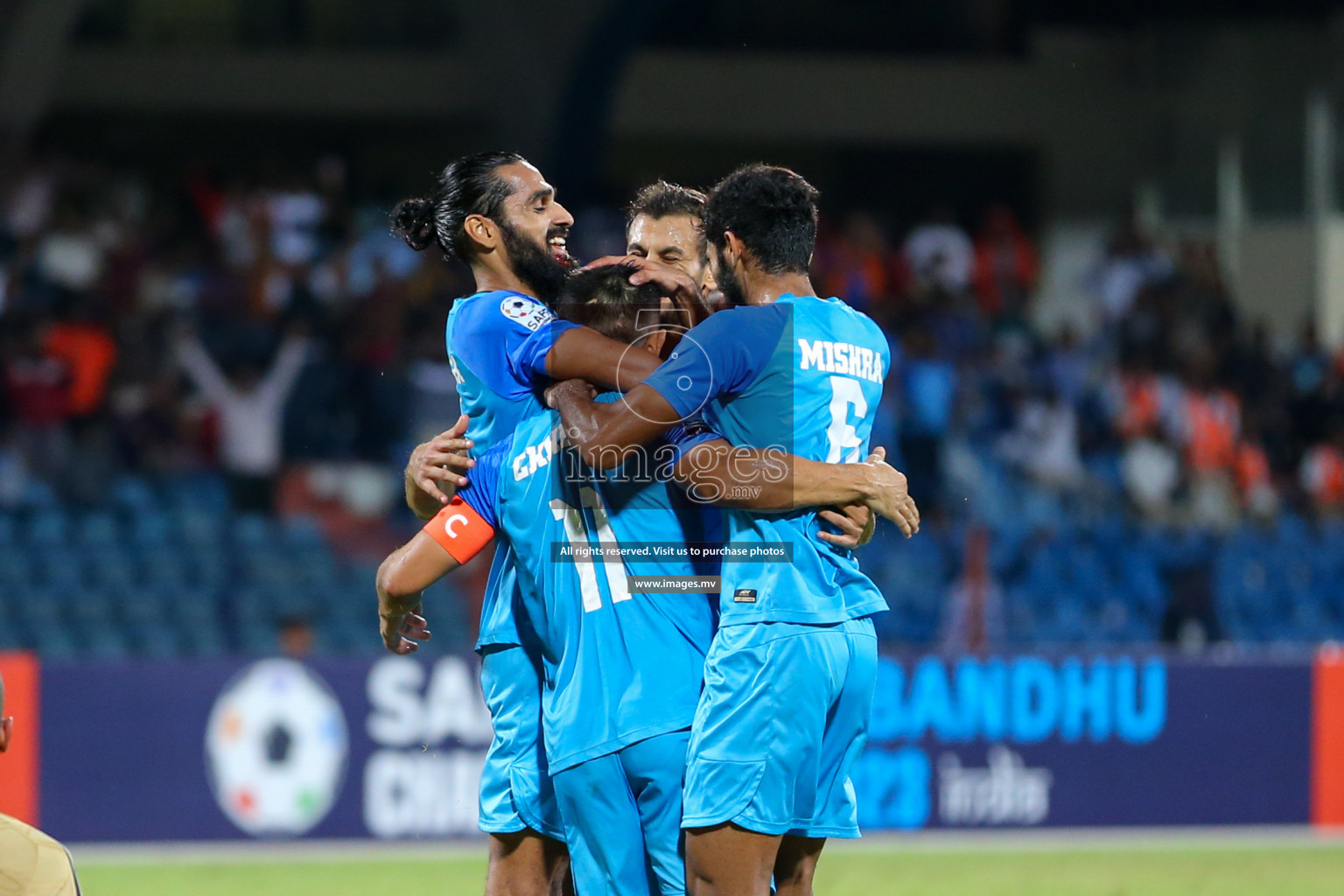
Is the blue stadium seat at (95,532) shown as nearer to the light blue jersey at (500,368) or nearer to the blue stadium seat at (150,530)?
the blue stadium seat at (150,530)

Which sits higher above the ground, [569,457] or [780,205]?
[780,205]

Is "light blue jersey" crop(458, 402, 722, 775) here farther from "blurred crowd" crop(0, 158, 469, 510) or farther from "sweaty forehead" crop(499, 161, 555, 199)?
"blurred crowd" crop(0, 158, 469, 510)

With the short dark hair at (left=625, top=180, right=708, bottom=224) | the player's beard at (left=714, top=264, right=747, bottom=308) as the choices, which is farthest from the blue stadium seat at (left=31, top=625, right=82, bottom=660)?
the player's beard at (left=714, top=264, right=747, bottom=308)

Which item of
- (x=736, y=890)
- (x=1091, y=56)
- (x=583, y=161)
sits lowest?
(x=736, y=890)

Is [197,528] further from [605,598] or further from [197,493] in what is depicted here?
[605,598]

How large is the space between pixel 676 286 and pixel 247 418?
23.0 ft

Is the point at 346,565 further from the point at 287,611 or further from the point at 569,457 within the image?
the point at 569,457

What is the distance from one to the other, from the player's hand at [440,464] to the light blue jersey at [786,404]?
A: 2.20 feet

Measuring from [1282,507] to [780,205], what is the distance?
410 inches

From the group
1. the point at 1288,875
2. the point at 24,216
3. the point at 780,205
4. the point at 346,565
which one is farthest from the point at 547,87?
the point at 780,205

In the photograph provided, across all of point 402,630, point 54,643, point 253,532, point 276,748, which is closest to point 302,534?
point 253,532

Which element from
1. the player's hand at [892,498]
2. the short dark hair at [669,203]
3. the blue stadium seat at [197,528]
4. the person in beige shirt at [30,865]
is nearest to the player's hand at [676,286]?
the short dark hair at [669,203]

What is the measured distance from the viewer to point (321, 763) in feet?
29.2

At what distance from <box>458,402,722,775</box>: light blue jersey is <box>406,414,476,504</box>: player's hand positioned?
0.51 feet
